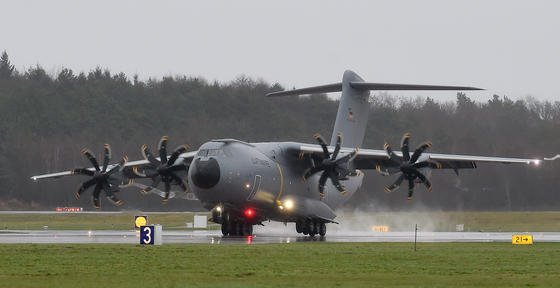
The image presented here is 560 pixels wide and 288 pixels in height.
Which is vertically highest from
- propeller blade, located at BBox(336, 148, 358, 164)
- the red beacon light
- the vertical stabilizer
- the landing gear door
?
the vertical stabilizer

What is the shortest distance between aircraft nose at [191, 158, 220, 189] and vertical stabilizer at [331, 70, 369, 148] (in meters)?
9.64

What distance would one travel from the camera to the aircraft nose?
36875mm

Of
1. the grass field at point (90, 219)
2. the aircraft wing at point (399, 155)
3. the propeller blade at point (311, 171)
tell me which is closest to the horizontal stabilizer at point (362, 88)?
the aircraft wing at point (399, 155)

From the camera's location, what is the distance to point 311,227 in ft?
136

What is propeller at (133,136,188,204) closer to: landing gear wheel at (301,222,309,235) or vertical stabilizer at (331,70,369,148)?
landing gear wheel at (301,222,309,235)

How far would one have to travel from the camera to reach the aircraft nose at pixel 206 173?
36875 mm

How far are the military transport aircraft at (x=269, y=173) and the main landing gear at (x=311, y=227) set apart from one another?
40 millimetres

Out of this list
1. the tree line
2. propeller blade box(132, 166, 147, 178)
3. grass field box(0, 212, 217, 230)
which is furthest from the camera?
the tree line

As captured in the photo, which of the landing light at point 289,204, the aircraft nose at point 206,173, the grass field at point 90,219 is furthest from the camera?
the grass field at point 90,219

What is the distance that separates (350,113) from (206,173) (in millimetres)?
10922

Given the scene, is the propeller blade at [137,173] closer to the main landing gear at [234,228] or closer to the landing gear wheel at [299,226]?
the main landing gear at [234,228]

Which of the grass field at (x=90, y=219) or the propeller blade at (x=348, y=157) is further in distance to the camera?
the grass field at (x=90, y=219)

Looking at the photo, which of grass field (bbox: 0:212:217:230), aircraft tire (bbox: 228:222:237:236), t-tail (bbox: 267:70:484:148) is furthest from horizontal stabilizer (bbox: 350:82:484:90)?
grass field (bbox: 0:212:217:230)

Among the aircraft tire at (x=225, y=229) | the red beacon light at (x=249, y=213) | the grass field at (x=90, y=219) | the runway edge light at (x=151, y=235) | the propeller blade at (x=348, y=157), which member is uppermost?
the propeller blade at (x=348, y=157)
